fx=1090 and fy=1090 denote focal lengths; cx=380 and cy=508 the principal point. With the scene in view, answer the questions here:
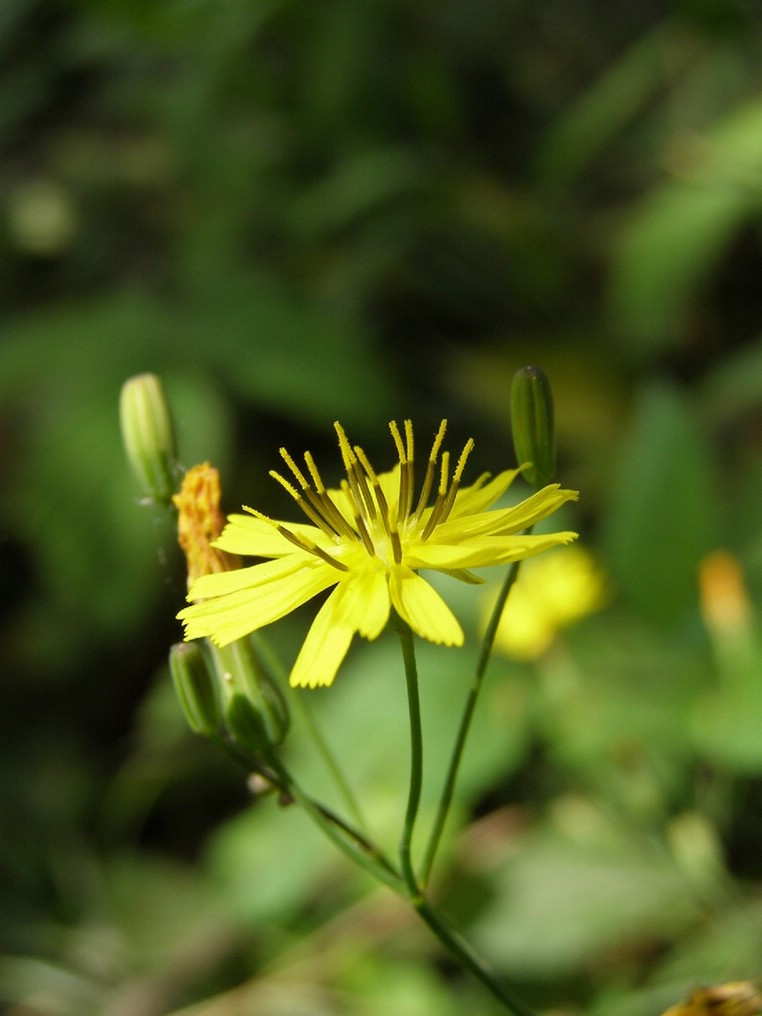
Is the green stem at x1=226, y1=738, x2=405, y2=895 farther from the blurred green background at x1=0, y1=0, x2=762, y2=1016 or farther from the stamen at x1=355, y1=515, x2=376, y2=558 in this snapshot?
the blurred green background at x1=0, y1=0, x2=762, y2=1016

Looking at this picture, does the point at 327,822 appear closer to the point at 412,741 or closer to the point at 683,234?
the point at 412,741

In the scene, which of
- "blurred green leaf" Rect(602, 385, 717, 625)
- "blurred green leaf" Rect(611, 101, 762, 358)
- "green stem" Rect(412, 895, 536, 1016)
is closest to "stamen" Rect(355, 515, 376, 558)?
"green stem" Rect(412, 895, 536, 1016)

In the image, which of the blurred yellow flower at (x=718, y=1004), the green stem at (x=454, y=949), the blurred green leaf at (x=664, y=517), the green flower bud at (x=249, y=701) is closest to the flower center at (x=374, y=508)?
the green flower bud at (x=249, y=701)

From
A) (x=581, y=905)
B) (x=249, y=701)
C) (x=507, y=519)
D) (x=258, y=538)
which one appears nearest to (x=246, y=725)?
(x=249, y=701)

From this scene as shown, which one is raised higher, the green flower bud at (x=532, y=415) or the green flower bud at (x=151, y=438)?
the green flower bud at (x=151, y=438)

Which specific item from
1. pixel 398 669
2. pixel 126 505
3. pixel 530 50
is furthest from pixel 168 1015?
pixel 530 50

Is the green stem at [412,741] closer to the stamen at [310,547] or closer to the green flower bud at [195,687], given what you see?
the stamen at [310,547]
